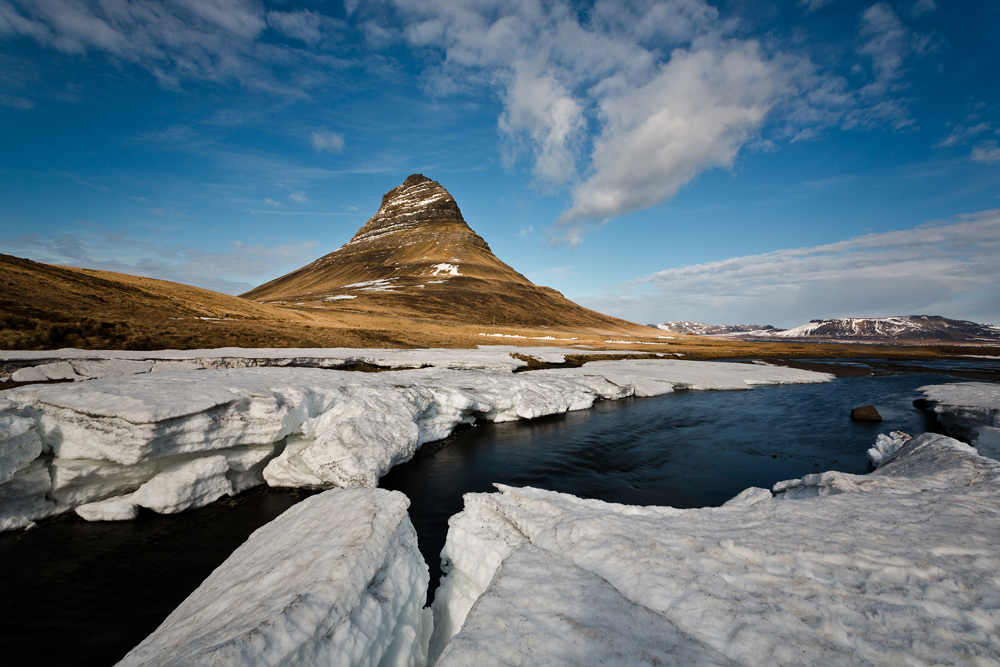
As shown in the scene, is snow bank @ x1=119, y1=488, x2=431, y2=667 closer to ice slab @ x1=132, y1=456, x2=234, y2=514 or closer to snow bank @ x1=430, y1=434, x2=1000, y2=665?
snow bank @ x1=430, y1=434, x2=1000, y2=665

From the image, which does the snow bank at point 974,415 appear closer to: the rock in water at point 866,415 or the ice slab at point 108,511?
the rock in water at point 866,415

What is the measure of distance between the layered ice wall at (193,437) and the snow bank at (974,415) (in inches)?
830

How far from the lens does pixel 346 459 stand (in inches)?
429

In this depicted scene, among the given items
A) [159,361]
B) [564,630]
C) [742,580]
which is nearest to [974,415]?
[742,580]

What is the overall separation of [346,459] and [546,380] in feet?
49.3

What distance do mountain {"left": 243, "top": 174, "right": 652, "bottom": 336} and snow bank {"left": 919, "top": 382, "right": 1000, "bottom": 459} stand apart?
87399 mm

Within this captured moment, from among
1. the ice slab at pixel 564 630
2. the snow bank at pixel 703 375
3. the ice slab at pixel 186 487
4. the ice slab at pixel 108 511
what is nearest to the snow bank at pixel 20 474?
the ice slab at pixel 108 511

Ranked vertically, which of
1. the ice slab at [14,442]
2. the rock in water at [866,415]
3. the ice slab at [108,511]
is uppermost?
the ice slab at [14,442]

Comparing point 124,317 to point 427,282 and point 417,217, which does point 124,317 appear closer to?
point 427,282

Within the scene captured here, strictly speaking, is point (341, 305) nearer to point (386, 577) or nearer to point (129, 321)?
point (129, 321)

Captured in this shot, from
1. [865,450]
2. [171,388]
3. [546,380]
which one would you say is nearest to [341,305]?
[546,380]

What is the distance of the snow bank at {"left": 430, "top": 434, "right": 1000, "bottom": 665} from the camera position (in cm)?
363

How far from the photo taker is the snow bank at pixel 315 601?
12.2 feet

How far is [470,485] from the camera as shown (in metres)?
12.1
